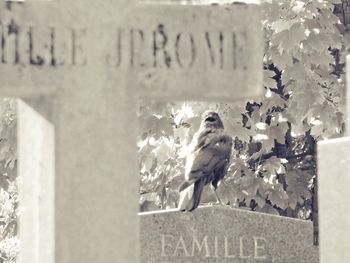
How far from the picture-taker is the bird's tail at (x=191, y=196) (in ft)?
36.7

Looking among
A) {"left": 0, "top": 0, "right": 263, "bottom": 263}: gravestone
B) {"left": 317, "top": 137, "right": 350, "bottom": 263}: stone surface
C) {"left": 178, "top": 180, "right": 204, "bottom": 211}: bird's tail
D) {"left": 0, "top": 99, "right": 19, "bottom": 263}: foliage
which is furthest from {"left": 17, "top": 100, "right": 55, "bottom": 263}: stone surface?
{"left": 0, "top": 99, "right": 19, "bottom": 263}: foliage

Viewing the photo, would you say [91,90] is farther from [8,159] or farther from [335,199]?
[8,159]

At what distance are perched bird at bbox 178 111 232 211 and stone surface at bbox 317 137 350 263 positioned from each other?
15.1 ft

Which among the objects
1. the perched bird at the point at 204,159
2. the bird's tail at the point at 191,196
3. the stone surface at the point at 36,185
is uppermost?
the perched bird at the point at 204,159

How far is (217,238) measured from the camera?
444 inches

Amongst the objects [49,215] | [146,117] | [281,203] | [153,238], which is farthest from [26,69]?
[281,203]

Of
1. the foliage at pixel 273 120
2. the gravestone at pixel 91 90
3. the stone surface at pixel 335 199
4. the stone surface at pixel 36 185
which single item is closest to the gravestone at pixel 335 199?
the stone surface at pixel 335 199

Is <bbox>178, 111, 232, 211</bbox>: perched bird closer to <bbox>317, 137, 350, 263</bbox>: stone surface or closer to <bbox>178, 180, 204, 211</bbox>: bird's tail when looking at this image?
<bbox>178, 180, 204, 211</bbox>: bird's tail

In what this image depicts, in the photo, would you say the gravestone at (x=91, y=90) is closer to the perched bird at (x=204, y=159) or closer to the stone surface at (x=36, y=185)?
the stone surface at (x=36, y=185)

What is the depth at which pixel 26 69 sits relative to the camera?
397cm

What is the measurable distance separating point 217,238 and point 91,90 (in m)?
7.34

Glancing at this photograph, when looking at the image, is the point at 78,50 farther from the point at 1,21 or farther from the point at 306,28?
the point at 306,28

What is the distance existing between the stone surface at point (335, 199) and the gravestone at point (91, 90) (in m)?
2.39

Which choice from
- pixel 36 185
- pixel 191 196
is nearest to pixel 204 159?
pixel 191 196
